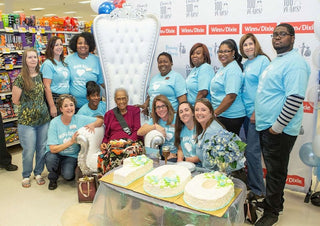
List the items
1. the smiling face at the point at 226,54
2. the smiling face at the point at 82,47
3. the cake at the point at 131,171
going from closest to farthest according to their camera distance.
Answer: the cake at the point at 131,171 < the smiling face at the point at 226,54 < the smiling face at the point at 82,47

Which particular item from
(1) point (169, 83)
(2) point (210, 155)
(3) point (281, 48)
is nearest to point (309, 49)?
(3) point (281, 48)

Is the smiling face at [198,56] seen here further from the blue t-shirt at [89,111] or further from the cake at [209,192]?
the cake at [209,192]

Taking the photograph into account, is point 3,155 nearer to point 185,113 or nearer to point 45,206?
point 45,206

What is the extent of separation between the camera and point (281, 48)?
239 centimetres

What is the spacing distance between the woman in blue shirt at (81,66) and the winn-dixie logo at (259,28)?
187 cm

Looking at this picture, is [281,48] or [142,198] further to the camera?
[281,48]

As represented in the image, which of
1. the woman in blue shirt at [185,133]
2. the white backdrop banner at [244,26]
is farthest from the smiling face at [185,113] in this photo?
the white backdrop banner at [244,26]

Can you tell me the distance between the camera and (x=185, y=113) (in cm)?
273

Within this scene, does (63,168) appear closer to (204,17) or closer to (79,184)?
(79,184)

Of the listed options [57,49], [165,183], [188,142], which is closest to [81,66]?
[57,49]

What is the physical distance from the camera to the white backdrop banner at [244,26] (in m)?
3.06

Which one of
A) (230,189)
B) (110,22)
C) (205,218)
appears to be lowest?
(205,218)

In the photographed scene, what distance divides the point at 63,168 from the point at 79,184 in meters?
0.52

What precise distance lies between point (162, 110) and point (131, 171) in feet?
3.10
